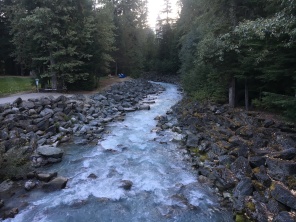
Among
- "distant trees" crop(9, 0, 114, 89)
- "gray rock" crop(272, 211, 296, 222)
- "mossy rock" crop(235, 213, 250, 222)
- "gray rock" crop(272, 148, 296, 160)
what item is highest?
"distant trees" crop(9, 0, 114, 89)

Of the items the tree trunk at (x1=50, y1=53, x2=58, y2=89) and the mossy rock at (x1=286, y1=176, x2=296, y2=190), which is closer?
the mossy rock at (x1=286, y1=176, x2=296, y2=190)

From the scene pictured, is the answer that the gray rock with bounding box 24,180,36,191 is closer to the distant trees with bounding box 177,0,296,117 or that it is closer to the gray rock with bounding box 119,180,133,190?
the gray rock with bounding box 119,180,133,190

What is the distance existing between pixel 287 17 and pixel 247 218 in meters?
5.58

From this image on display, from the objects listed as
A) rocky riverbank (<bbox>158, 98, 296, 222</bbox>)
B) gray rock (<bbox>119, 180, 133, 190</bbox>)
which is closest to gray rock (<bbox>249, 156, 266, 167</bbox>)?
rocky riverbank (<bbox>158, 98, 296, 222</bbox>)

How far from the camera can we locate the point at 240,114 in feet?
34.5

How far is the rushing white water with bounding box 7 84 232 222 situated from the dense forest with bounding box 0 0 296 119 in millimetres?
3621

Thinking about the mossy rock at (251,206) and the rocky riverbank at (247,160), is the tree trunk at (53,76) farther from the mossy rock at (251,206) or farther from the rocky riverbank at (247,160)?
the mossy rock at (251,206)

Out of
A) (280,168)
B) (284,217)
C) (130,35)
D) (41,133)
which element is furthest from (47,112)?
(130,35)

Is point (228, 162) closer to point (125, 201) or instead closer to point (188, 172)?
point (188, 172)

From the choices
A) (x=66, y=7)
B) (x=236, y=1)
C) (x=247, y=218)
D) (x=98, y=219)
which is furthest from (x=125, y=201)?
(x=66, y=7)

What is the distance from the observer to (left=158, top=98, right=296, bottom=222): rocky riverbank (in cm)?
531

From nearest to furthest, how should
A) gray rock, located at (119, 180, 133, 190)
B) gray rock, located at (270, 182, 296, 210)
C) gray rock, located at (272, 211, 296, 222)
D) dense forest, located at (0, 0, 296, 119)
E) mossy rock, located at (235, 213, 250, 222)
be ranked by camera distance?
gray rock, located at (272, 211, 296, 222) < gray rock, located at (270, 182, 296, 210) < mossy rock, located at (235, 213, 250, 222) < gray rock, located at (119, 180, 133, 190) < dense forest, located at (0, 0, 296, 119)

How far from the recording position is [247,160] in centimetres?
684

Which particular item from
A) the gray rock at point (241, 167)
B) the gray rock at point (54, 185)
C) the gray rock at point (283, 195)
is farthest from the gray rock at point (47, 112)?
the gray rock at point (283, 195)
